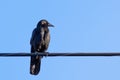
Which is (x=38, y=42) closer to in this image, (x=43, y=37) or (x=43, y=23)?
(x=43, y=37)

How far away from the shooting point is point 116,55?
331 inches

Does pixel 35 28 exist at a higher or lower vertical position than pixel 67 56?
higher

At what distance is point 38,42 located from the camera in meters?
13.3

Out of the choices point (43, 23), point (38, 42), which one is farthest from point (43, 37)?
→ point (43, 23)

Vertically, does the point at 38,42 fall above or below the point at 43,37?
below

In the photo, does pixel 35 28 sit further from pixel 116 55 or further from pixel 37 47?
pixel 116 55

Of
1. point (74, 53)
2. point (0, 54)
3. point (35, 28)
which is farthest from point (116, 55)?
point (35, 28)

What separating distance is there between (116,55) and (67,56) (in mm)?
868

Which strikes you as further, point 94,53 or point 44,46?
point 44,46
